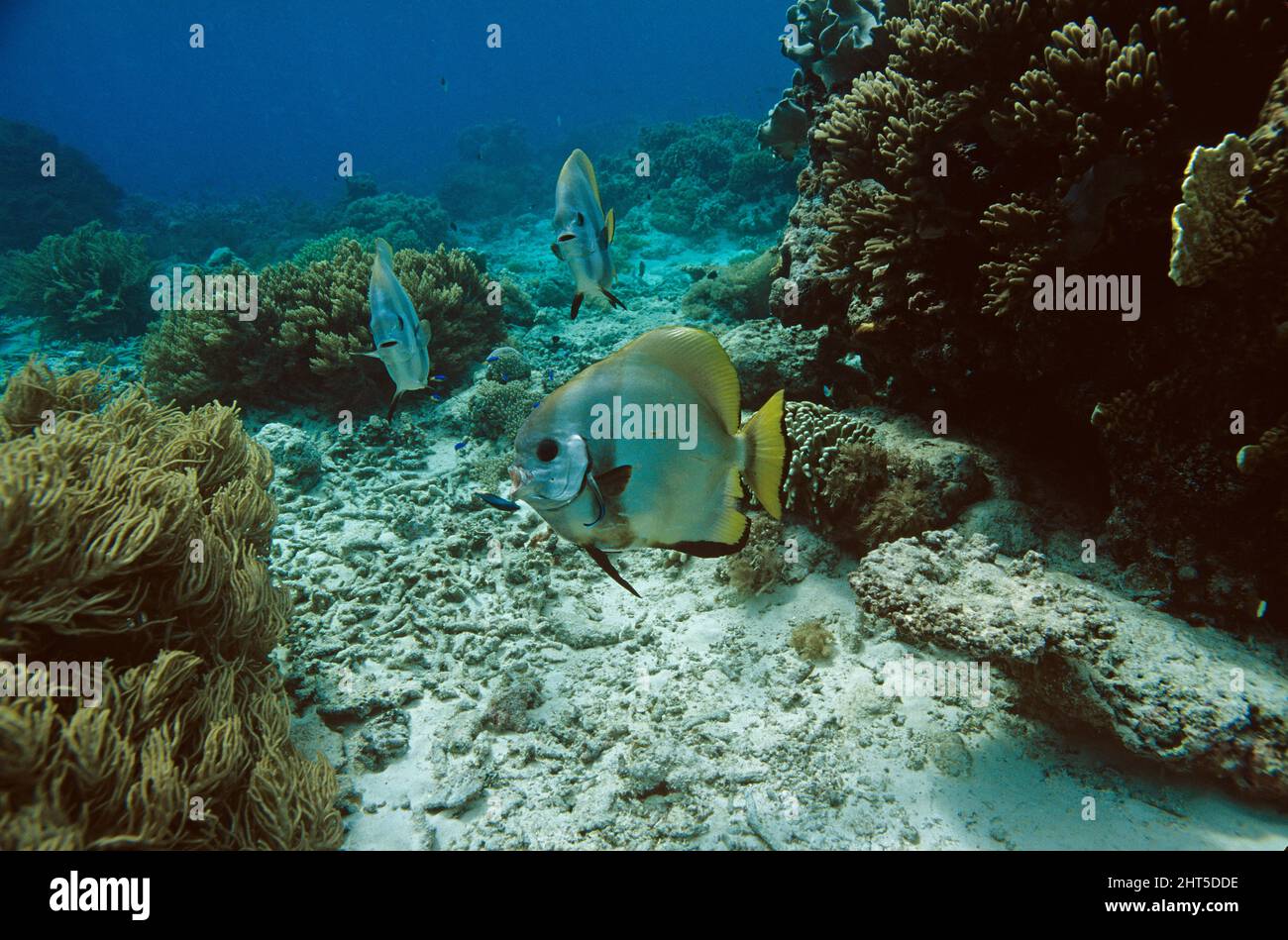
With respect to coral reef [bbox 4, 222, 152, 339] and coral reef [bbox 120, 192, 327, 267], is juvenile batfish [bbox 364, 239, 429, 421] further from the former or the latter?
coral reef [bbox 120, 192, 327, 267]

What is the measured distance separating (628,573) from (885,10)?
7061mm

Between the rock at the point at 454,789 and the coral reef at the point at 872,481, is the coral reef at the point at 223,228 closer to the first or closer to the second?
the coral reef at the point at 872,481

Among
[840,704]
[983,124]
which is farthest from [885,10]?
[840,704]

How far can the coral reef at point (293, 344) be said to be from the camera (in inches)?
268

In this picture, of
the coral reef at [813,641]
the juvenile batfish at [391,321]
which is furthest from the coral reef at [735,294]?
the coral reef at [813,641]

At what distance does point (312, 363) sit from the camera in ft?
21.4

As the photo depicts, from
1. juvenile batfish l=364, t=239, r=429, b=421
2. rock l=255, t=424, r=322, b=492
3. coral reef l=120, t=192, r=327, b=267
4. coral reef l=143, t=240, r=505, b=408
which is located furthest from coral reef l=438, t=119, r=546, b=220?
juvenile batfish l=364, t=239, r=429, b=421

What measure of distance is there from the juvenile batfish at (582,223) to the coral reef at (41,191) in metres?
22.4

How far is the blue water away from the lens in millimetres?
63906

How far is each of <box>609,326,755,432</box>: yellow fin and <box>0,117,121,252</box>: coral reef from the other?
79.7 feet

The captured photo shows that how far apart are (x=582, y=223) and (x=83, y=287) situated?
12.7 meters

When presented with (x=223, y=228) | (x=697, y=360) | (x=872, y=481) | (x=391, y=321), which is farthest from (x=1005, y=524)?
(x=223, y=228)
